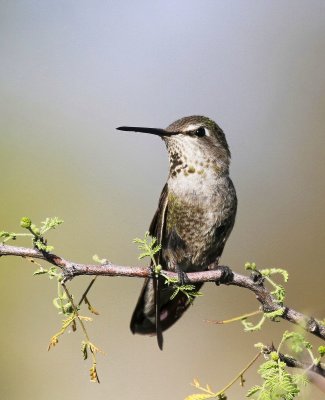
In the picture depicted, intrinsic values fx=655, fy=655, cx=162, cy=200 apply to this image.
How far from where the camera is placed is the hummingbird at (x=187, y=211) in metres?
4.54

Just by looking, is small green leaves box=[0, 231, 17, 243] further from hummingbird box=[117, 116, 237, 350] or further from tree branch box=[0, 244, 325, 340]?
hummingbird box=[117, 116, 237, 350]

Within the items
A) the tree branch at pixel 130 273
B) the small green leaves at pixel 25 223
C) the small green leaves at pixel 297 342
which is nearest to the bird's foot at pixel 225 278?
the tree branch at pixel 130 273

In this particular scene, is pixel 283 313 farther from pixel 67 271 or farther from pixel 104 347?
pixel 104 347

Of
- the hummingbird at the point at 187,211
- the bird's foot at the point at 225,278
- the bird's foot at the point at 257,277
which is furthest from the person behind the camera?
the hummingbird at the point at 187,211

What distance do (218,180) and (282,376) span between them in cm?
241

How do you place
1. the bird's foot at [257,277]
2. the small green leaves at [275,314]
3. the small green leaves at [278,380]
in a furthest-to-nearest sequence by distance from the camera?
the bird's foot at [257,277]
the small green leaves at [275,314]
the small green leaves at [278,380]

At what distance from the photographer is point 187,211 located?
14.9ft

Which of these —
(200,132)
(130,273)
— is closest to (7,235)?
(130,273)

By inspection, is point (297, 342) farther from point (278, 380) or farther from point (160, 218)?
point (160, 218)

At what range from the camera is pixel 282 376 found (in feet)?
7.65

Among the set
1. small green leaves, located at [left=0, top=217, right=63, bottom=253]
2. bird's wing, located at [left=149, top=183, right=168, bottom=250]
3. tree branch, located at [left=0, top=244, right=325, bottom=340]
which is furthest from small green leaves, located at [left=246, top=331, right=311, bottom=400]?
bird's wing, located at [left=149, top=183, right=168, bottom=250]

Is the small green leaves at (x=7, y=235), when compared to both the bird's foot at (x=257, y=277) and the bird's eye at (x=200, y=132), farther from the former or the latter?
the bird's eye at (x=200, y=132)

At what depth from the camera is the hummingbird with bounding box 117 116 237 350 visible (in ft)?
14.9

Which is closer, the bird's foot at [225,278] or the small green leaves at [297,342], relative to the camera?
the small green leaves at [297,342]
